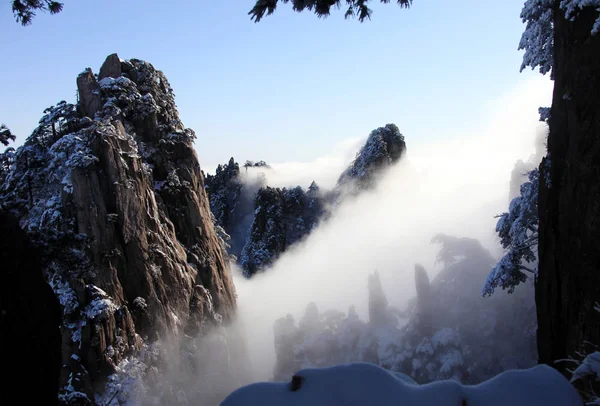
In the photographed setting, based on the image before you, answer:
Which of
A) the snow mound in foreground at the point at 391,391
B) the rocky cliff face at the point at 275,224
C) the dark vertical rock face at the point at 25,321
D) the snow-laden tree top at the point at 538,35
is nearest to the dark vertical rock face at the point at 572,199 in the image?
the snow-laden tree top at the point at 538,35

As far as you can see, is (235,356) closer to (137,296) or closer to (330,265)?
(137,296)

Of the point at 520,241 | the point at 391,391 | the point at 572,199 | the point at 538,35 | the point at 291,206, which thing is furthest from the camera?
the point at 291,206

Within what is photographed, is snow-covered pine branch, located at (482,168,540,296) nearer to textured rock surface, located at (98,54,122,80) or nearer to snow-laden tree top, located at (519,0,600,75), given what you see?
snow-laden tree top, located at (519,0,600,75)

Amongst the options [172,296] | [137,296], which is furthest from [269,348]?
[137,296]

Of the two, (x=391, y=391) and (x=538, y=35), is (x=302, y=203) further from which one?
(x=391, y=391)

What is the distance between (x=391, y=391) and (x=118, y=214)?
20.8 meters

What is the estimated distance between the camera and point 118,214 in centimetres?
2219

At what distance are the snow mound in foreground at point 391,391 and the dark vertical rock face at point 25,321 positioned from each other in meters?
2.03

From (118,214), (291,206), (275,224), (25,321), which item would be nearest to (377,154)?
(291,206)

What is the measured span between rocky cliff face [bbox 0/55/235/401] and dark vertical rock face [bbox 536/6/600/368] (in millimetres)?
15713

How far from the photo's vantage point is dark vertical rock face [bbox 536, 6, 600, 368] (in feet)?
28.3

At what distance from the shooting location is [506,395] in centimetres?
421

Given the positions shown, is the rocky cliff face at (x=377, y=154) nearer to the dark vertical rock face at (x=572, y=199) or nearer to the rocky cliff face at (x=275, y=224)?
the rocky cliff face at (x=275, y=224)

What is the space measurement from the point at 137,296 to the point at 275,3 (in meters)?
20.2
